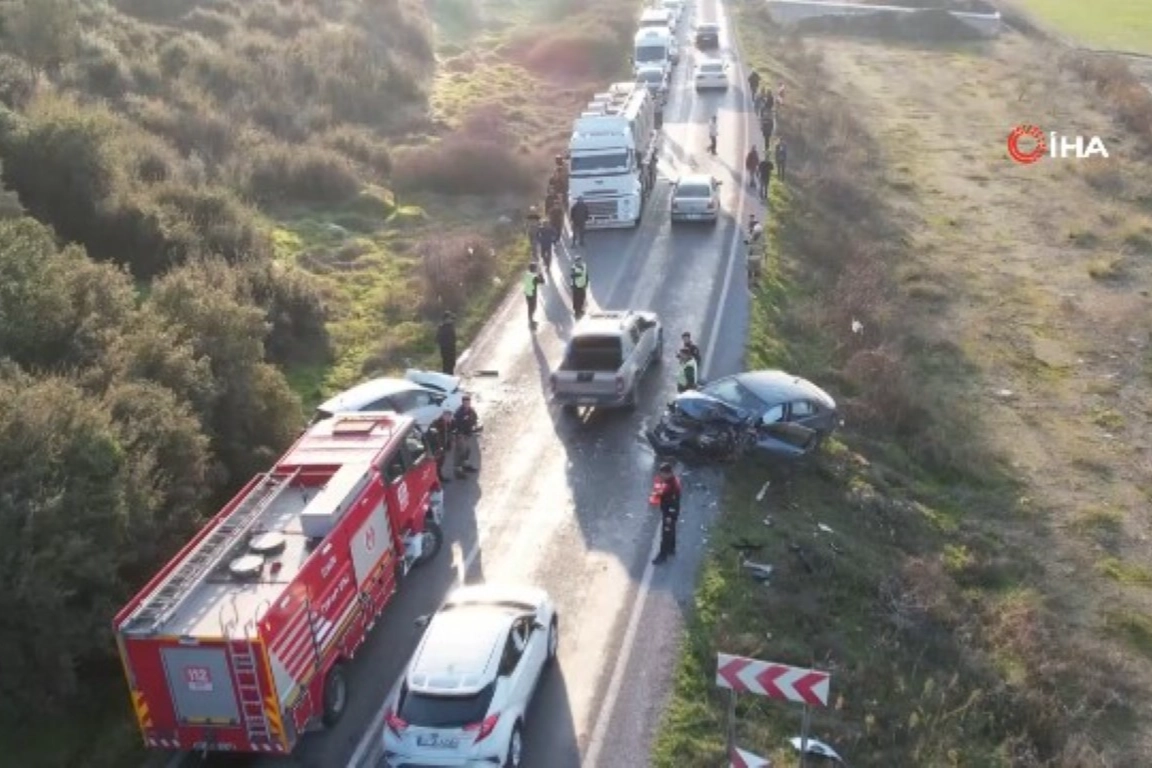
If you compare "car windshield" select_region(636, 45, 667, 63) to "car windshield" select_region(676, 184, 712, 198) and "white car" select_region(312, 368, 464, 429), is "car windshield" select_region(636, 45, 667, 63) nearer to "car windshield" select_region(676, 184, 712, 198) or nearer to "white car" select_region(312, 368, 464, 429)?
"car windshield" select_region(676, 184, 712, 198)

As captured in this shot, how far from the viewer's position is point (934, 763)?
14859 mm

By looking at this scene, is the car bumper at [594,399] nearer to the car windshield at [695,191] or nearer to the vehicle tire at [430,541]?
the vehicle tire at [430,541]

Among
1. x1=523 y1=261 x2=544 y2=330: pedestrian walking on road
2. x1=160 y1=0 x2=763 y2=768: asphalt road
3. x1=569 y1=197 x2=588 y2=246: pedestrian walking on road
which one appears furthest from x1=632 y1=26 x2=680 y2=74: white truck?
x1=523 y1=261 x2=544 y2=330: pedestrian walking on road

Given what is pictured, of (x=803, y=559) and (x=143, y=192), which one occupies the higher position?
(x=143, y=192)

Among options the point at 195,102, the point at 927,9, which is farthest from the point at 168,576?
the point at 927,9

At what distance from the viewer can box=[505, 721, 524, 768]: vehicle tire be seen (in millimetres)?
13156

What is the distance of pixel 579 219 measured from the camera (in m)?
32.8

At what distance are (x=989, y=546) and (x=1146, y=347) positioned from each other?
13.4 meters

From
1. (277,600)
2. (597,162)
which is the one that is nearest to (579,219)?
(597,162)

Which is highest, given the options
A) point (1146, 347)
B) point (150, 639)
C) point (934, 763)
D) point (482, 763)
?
point (150, 639)

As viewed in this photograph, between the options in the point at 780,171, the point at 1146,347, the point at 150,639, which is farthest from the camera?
the point at 780,171

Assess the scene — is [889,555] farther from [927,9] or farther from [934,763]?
[927,9]

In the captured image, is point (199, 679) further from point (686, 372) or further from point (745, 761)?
point (686, 372)

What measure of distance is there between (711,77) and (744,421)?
119ft
